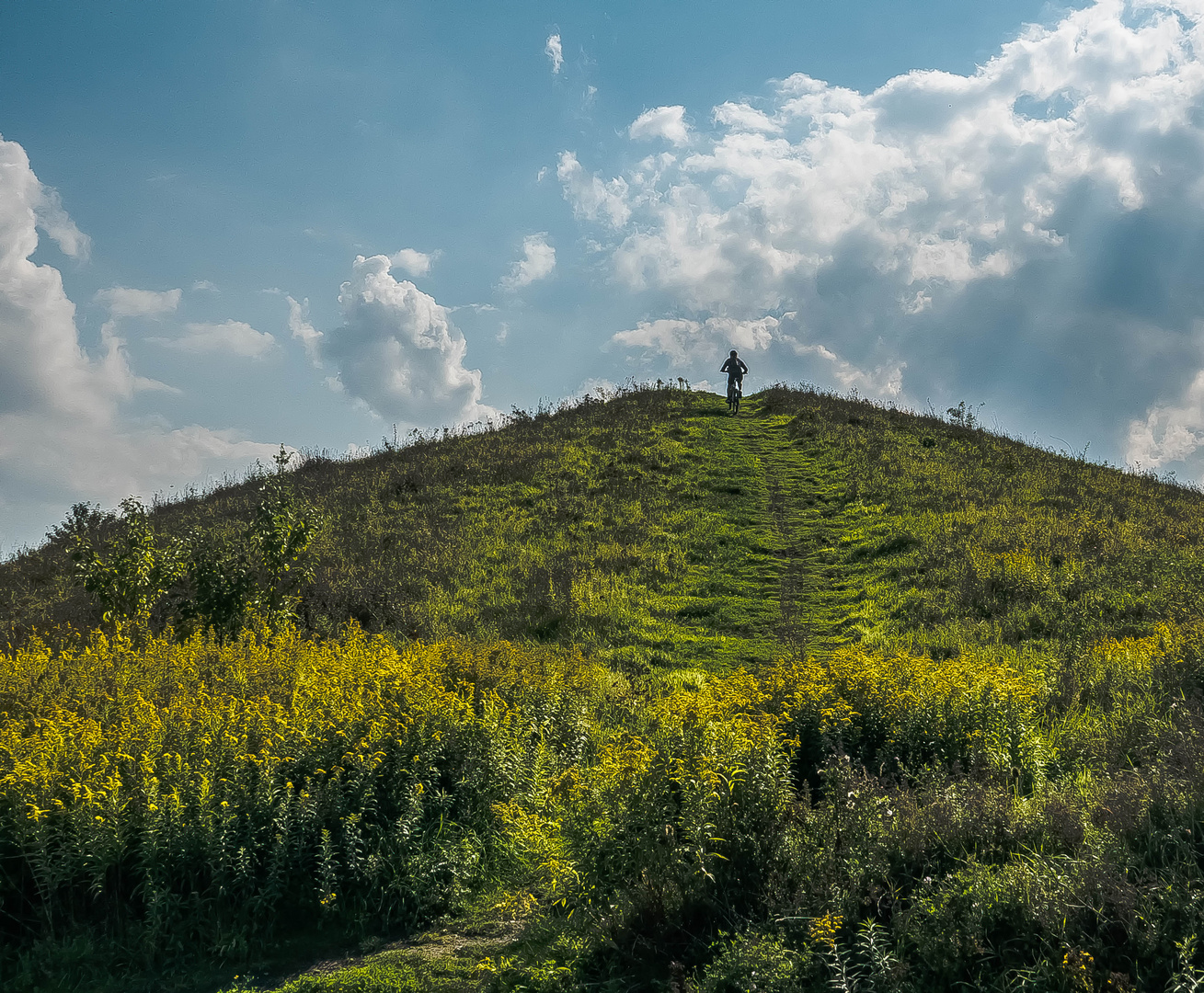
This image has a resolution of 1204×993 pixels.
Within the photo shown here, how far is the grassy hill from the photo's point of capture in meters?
5.09

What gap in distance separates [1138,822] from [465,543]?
15403mm

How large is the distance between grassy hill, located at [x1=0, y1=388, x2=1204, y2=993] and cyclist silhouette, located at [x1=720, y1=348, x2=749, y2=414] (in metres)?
19.7

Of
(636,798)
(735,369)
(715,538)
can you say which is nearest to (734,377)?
(735,369)

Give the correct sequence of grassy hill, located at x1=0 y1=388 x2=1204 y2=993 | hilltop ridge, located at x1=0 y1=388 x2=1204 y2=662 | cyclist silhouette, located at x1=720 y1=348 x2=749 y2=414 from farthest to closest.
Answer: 1. cyclist silhouette, located at x1=720 y1=348 x2=749 y2=414
2. hilltop ridge, located at x1=0 y1=388 x2=1204 y2=662
3. grassy hill, located at x1=0 y1=388 x2=1204 y2=993

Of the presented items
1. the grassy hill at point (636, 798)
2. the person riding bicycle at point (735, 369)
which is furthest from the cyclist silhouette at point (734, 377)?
the grassy hill at point (636, 798)

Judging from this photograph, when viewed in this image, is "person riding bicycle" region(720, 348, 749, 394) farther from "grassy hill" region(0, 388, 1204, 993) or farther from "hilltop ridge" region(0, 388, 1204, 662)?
"grassy hill" region(0, 388, 1204, 993)

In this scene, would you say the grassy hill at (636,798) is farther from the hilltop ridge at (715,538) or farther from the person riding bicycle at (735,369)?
the person riding bicycle at (735,369)

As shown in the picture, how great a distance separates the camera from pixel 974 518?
1859 centimetres

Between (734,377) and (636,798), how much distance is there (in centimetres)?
2887

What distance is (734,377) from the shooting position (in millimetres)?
33531

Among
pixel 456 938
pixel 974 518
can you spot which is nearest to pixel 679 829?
pixel 456 938

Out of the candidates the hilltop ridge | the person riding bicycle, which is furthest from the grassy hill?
the person riding bicycle

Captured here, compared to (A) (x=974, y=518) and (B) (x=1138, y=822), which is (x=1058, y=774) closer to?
(B) (x=1138, y=822)

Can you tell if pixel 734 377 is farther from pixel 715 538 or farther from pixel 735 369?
pixel 715 538
